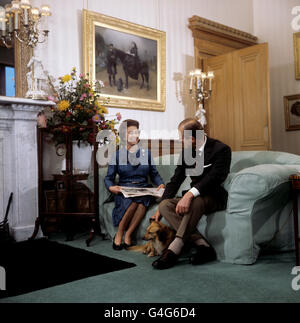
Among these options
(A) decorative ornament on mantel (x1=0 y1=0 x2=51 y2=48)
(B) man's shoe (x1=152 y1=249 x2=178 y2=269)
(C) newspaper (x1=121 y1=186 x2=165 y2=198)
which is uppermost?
(A) decorative ornament on mantel (x1=0 y1=0 x2=51 y2=48)

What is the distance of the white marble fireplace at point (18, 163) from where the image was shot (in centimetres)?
386

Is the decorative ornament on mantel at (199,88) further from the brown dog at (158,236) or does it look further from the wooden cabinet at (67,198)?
the brown dog at (158,236)

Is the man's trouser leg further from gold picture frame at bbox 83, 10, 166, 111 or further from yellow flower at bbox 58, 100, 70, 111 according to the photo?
gold picture frame at bbox 83, 10, 166, 111

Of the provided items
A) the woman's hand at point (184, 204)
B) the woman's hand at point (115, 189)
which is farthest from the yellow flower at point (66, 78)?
the woman's hand at point (184, 204)

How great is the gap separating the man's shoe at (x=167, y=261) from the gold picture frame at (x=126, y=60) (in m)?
2.87

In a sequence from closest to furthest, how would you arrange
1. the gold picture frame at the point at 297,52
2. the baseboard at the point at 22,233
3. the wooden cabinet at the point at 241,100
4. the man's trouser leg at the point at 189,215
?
→ the man's trouser leg at the point at 189,215
the baseboard at the point at 22,233
the wooden cabinet at the point at 241,100
the gold picture frame at the point at 297,52

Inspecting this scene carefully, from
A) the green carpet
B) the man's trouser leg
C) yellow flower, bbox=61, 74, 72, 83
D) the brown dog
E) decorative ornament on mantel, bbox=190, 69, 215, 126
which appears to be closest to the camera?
the green carpet

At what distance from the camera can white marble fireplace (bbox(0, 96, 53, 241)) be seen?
152 inches

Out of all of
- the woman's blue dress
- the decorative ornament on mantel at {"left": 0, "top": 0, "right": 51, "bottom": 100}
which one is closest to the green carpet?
the woman's blue dress

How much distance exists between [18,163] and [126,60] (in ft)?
7.51

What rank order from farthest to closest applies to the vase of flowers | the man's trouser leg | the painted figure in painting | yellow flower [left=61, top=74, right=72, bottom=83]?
the painted figure in painting, yellow flower [left=61, top=74, right=72, bottom=83], the vase of flowers, the man's trouser leg

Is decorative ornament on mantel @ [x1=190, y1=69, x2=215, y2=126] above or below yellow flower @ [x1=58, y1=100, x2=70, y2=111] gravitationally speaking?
above

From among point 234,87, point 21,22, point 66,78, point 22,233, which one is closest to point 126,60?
point 66,78

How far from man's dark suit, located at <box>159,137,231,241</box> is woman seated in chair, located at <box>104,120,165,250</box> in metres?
0.54
